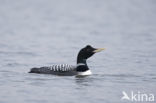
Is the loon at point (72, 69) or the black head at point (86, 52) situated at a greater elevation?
the black head at point (86, 52)

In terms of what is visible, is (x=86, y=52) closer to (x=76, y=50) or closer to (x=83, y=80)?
(x=83, y=80)

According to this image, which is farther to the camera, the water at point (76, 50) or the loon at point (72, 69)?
the loon at point (72, 69)

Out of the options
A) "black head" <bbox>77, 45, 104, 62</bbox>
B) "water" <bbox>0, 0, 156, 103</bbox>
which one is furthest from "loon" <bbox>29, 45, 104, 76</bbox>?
"water" <bbox>0, 0, 156, 103</bbox>

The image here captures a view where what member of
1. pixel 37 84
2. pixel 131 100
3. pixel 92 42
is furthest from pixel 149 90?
pixel 92 42

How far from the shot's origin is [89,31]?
3006cm

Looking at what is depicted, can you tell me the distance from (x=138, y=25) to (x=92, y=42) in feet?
23.6

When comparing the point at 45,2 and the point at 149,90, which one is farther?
the point at 45,2

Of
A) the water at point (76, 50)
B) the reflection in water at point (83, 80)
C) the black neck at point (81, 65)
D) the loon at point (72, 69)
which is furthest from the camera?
the black neck at point (81, 65)

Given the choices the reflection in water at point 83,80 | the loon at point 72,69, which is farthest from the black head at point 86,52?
the reflection in water at point 83,80

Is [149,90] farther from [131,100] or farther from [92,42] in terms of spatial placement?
[92,42]

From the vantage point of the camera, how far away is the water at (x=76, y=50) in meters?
16.4

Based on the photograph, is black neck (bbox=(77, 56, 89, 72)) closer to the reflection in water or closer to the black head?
the black head

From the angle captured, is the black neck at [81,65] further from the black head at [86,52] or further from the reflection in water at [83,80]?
the reflection in water at [83,80]

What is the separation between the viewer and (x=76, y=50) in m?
23.8
